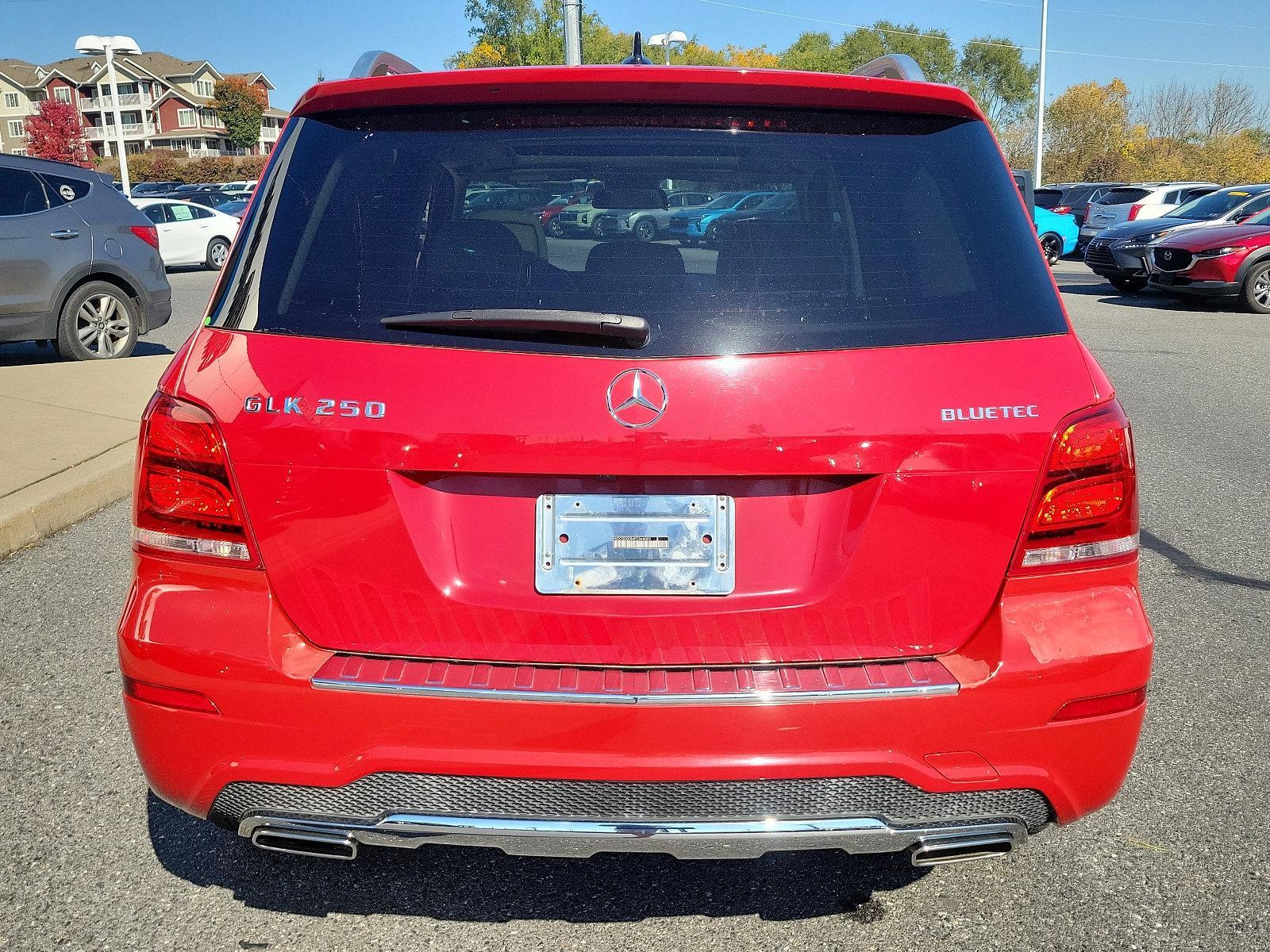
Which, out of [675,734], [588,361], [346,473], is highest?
[588,361]

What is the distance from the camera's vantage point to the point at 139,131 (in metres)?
118

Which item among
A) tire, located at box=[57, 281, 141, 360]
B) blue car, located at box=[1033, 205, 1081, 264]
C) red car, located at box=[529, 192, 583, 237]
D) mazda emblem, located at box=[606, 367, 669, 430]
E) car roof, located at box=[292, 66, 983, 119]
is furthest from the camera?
blue car, located at box=[1033, 205, 1081, 264]

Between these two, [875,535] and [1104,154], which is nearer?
[875,535]

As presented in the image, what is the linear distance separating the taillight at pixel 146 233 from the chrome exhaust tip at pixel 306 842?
31.6 feet

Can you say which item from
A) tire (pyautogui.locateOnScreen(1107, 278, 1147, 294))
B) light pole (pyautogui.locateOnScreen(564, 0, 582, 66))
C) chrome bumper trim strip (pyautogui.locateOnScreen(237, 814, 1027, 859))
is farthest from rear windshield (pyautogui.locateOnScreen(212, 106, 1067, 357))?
tire (pyautogui.locateOnScreen(1107, 278, 1147, 294))

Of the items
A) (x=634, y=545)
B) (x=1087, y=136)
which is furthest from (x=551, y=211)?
(x=1087, y=136)

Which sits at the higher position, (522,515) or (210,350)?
(210,350)

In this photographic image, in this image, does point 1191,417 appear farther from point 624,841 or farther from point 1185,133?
point 1185,133

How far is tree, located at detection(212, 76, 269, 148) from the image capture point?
327ft

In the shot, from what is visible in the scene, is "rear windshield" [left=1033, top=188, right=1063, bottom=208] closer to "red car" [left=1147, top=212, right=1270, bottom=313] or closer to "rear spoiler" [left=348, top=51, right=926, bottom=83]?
"red car" [left=1147, top=212, right=1270, bottom=313]

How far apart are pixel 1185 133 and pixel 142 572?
73469 millimetres

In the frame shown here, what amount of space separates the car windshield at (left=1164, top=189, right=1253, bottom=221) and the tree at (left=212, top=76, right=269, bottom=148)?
9474 cm

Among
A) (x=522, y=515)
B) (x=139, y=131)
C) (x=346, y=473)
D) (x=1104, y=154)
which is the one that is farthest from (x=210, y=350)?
(x=139, y=131)

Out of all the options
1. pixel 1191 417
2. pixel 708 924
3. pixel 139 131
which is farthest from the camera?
pixel 139 131
